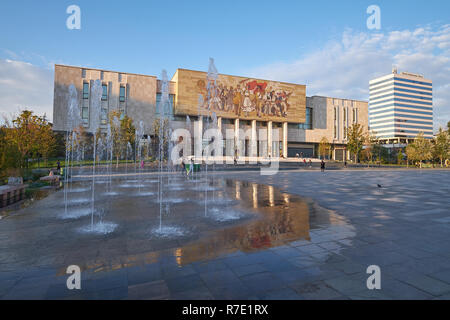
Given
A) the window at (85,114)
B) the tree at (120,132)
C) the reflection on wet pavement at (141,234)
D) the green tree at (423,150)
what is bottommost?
the reflection on wet pavement at (141,234)

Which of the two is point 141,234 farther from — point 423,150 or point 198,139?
point 423,150

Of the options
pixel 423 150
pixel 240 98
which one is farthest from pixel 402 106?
pixel 240 98

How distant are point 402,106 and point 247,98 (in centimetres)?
10056

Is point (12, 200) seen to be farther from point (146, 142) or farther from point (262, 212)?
point (146, 142)

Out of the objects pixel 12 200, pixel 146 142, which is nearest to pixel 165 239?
pixel 12 200

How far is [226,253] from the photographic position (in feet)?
14.7

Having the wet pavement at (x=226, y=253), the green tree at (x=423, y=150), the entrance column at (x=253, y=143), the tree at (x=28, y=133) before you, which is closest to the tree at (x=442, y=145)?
the green tree at (x=423, y=150)

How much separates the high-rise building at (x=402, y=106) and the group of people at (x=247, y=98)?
258 feet

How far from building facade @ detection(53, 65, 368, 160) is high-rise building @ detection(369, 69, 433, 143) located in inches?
2317

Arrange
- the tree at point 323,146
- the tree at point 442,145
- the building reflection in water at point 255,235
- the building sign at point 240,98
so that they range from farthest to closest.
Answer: the tree at point 323,146 → the tree at point 442,145 → the building sign at point 240,98 → the building reflection in water at point 255,235

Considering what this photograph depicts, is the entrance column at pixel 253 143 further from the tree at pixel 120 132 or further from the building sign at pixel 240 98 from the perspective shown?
the tree at pixel 120 132

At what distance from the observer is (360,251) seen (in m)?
4.58

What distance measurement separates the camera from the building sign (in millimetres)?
53844

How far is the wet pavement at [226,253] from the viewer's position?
319 centimetres
